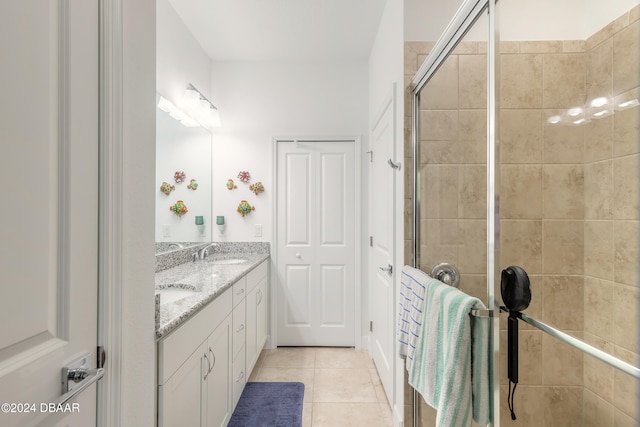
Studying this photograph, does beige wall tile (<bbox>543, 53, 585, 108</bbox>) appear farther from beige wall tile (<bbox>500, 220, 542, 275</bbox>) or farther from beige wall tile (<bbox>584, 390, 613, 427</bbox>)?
Answer: beige wall tile (<bbox>584, 390, 613, 427</bbox>)

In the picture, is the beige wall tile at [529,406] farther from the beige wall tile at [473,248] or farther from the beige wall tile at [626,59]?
the beige wall tile at [626,59]

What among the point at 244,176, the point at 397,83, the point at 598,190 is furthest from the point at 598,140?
the point at 244,176

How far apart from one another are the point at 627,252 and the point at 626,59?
91 centimetres

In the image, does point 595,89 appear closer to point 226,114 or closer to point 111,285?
point 111,285

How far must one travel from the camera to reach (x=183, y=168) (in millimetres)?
2527

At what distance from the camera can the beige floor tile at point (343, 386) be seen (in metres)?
2.24

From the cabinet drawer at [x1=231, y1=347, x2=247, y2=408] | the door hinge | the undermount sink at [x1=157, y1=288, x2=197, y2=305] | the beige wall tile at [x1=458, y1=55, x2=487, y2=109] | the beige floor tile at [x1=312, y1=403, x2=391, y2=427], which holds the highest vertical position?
the beige wall tile at [x1=458, y1=55, x2=487, y2=109]

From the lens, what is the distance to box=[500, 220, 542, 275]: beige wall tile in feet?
5.35

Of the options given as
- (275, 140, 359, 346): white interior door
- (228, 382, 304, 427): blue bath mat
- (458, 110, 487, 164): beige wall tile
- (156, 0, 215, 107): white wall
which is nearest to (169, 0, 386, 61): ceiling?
(156, 0, 215, 107): white wall

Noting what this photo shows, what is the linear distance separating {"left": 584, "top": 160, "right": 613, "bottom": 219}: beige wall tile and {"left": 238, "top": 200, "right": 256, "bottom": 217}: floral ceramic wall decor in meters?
2.53

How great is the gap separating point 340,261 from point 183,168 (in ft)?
5.44

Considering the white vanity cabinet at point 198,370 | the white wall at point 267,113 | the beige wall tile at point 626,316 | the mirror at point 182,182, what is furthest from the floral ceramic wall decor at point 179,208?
the beige wall tile at point 626,316

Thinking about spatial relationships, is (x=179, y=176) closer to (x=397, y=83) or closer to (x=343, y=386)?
(x=397, y=83)

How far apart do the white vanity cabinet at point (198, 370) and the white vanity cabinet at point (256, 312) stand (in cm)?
49
